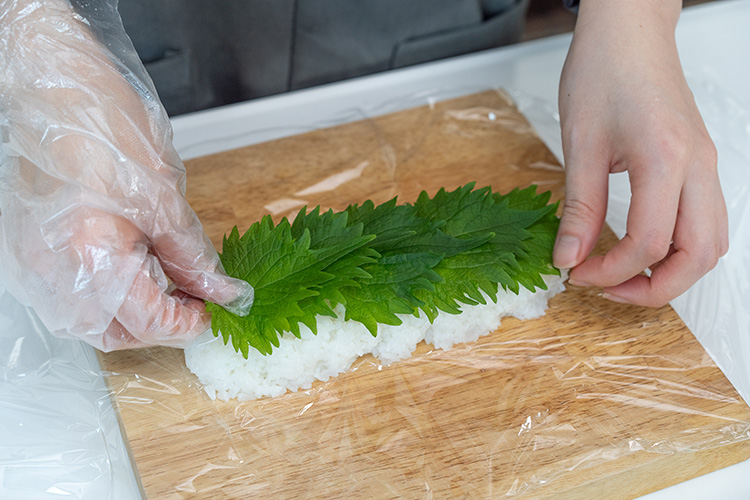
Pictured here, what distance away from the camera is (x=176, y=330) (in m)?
0.86

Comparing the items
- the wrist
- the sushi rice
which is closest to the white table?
the sushi rice

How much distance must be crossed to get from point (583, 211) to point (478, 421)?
0.36 m

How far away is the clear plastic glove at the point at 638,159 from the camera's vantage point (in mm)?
952

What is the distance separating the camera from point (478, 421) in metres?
0.92

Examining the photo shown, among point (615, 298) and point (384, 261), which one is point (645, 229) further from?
point (384, 261)

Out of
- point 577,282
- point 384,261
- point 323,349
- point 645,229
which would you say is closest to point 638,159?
point 645,229

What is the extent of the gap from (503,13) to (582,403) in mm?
935

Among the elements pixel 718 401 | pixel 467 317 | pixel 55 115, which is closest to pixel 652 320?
pixel 718 401

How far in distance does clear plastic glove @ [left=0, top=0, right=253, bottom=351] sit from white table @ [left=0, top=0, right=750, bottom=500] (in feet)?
0.54

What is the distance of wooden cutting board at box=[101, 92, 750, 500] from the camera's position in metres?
0.87

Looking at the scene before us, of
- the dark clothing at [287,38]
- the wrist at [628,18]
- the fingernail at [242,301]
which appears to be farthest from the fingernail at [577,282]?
the dark clothing at [287,38]

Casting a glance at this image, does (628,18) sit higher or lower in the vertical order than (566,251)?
higher

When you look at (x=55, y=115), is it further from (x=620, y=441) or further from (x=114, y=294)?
(x=620, y=441)

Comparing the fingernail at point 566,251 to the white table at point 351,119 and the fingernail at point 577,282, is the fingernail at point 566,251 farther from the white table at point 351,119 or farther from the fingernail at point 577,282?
the white table at point 351,119
